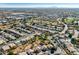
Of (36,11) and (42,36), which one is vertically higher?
(36,11)

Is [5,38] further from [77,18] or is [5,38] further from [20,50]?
[77,18]

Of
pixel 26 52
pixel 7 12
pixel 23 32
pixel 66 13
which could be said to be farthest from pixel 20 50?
pixel 66 13

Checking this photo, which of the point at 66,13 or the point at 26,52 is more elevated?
the point at 66,13

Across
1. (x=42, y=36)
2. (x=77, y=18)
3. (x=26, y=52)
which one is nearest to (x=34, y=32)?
(x=42, y=36)

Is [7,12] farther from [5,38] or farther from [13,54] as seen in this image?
[13,54]
